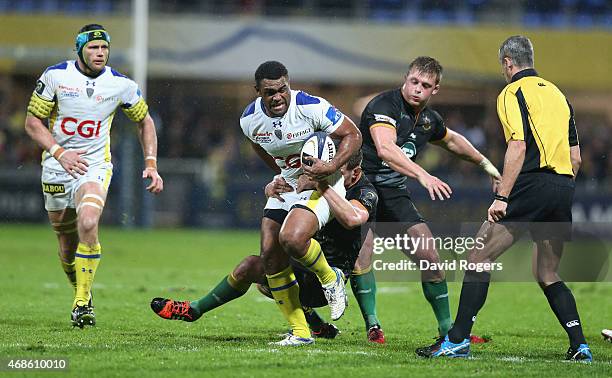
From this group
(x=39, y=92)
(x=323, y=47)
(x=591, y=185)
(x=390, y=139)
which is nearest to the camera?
(x=390, y=139)

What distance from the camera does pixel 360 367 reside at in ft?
22.3

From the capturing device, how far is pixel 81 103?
9.34 meters

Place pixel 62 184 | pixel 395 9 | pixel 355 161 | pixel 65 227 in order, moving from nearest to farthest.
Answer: pixel 355 161 < pixel 62 184 < pixel 65 227 < pixel 395 9

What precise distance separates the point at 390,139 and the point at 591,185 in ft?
47.9

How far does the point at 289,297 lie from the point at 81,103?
2.92 metres

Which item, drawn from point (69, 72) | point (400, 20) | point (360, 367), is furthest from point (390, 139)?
point (400, 20)

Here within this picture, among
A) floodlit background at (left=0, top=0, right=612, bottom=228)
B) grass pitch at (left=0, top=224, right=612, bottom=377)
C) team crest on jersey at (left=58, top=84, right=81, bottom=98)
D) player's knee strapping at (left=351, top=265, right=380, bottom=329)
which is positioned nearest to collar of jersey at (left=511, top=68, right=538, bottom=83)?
grass pitch at (left=0, top=224, right=612, bottom=377)

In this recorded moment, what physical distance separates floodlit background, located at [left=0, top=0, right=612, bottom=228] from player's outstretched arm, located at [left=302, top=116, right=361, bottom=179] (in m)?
13.0

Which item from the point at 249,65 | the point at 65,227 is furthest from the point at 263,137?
the point at 249,65

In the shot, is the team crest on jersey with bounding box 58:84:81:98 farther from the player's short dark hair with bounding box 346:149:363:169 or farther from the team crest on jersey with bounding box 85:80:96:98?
the player's short dark hair with bounding box 346:149:363:169

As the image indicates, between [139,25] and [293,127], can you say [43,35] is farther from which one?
[293,127]

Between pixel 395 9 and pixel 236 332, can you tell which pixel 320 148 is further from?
pixel 395 9

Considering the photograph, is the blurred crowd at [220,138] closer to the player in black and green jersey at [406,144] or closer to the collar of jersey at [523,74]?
the player in black and green jersey at [406,144]

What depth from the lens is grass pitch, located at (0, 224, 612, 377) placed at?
22.3 ft
